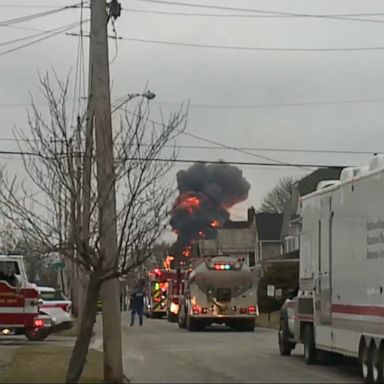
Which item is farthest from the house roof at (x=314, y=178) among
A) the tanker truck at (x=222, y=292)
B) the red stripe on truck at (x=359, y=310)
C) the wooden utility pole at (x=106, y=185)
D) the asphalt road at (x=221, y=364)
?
the wooden utility pole at (x=106, y=185)

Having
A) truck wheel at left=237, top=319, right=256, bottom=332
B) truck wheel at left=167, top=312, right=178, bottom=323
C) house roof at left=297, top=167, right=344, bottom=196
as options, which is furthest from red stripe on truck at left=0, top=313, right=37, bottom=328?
house roof at left=297, top=167, right=344, bottom=196

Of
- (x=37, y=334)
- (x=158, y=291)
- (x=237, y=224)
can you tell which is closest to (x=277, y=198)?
(x=237, y=224)

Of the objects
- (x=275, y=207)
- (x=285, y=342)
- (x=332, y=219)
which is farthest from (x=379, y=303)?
(x=275, y=207)

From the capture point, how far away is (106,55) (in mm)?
15508

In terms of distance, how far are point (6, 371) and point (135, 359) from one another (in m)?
5.26

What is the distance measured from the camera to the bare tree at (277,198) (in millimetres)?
97812

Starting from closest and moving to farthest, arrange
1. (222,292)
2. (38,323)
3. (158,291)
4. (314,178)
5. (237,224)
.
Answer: (38,323), (222,292), (158,291), (314,178), (237,224)

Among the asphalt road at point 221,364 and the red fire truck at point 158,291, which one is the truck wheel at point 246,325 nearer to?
the asphalt road at point 221,364

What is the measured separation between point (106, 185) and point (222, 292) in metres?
20.8

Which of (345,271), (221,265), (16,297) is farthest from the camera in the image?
(221,265)

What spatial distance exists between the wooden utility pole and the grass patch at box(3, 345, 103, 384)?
0.58 meters

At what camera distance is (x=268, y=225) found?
288ft

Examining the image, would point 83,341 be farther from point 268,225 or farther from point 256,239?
point 256,239

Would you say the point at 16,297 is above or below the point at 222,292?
below
